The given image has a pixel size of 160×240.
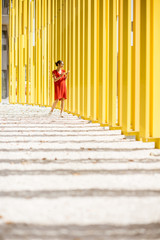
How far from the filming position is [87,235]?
254 centimetres

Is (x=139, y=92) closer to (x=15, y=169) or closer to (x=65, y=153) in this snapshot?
(x=65, y=153)

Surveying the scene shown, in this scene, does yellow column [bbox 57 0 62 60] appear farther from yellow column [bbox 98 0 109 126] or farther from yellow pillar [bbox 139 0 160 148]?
yellow pillar [bbox 139 0 160 148]

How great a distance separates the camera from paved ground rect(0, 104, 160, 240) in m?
2.66

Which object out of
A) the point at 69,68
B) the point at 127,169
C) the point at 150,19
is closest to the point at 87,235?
the point at 127,169

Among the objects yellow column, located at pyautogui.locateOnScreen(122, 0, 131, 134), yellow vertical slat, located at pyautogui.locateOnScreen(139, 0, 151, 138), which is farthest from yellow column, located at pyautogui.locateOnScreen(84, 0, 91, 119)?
yellow vertical slat, located at pyautogui.locateOnScreen(139, 0, 151, 138)

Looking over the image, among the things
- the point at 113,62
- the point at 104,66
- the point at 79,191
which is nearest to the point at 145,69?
the point at 113,62

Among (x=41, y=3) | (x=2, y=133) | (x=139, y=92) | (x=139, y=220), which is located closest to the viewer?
(x=139, y=220)

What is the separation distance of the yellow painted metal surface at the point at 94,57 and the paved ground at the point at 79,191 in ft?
3.35

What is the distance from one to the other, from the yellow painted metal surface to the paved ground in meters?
1.02

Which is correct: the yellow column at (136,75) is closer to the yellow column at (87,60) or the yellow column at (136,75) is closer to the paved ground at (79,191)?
the paved ground at (79,191)

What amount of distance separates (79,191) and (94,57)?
7611 millimetres

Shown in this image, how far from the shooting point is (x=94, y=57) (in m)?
10.9

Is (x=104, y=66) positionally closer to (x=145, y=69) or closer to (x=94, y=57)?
(x=94, y=57)

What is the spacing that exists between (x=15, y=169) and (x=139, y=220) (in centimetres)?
205
